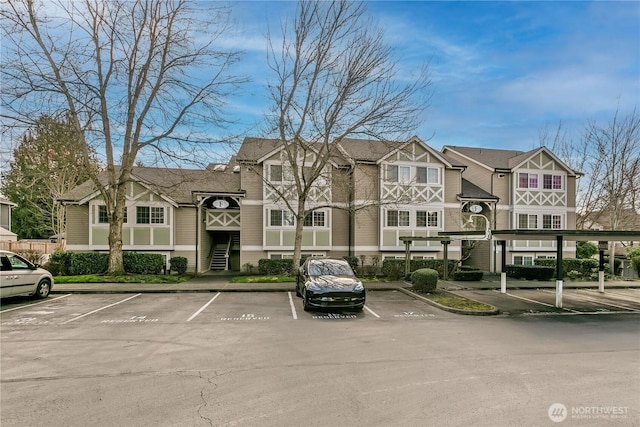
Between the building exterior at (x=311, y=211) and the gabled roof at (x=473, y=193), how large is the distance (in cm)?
11

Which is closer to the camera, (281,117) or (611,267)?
(281,117)

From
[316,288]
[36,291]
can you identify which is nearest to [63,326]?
[36,291]

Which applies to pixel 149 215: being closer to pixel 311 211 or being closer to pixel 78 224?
pixel 78 224

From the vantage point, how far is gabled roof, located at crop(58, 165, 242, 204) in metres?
21.6

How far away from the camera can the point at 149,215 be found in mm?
22422

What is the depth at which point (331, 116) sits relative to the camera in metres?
19.7

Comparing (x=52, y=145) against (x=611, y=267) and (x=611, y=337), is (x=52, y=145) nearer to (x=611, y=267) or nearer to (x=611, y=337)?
(x=611, y=337)

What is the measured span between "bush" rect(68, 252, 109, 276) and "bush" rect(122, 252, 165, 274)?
1091 millimetres

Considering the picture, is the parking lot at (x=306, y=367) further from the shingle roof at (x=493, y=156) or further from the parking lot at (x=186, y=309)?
the shingle roof at (x=493, y=156)

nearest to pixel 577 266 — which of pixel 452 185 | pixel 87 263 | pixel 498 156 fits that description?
pixel 452 185

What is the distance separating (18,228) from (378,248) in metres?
51.0

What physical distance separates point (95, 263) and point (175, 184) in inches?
257

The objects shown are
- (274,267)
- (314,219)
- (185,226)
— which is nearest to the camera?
(274,267)

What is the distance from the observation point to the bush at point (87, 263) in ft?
65.7
